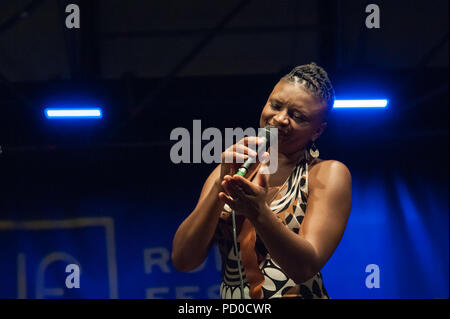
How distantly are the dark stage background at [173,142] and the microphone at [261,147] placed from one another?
299 centimetres

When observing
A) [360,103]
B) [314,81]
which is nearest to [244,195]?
[314,81]

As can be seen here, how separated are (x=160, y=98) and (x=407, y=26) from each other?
2061 mm

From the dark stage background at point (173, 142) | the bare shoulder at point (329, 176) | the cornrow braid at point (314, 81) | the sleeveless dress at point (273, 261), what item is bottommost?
the sleeveless dress at point (273, 261)

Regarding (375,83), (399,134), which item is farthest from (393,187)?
(375,83)

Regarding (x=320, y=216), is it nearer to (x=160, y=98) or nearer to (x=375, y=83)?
(x=375, y=83)

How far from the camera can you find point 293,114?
1.47m

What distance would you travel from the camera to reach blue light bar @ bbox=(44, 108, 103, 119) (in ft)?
13.7

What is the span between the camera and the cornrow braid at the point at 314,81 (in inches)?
59.4

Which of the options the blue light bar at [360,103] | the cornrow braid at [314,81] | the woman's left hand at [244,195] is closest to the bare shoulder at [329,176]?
the cornrow braid at [314,81]

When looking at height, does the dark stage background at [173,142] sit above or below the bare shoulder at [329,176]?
above

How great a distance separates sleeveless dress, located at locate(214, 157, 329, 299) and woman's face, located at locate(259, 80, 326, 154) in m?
0.09

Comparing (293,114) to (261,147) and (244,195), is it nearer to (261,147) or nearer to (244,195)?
(261,147)

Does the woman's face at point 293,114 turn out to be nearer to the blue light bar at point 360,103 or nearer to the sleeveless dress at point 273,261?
the sleeveless dress at point 273,261

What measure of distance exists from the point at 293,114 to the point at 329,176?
18cm
